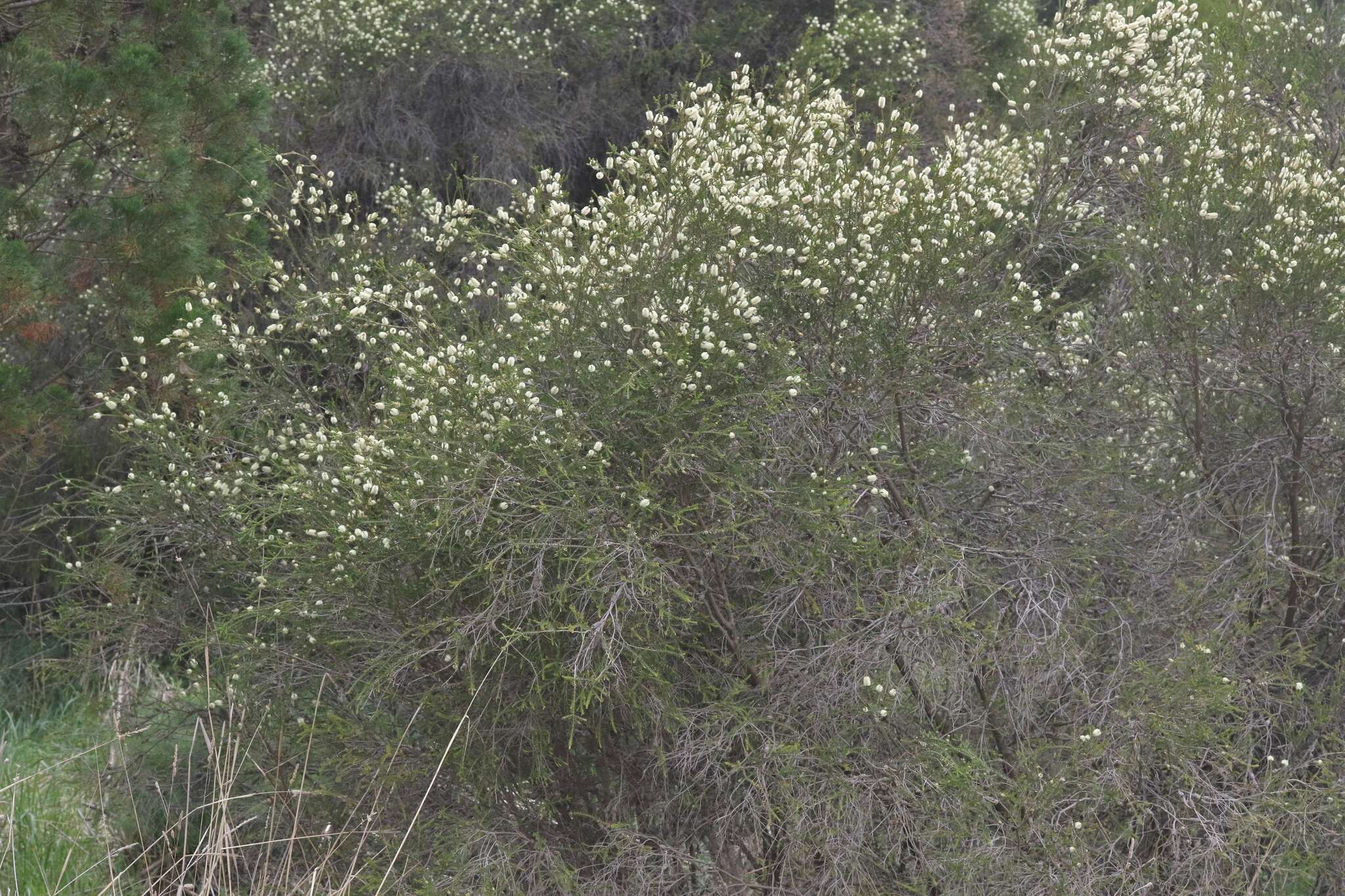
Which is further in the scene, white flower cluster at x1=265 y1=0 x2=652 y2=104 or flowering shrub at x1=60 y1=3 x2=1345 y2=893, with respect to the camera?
white flower cluster at x1=265 y1=0 x2=652 y2=104

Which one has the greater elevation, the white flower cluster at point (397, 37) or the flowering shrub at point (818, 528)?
the white flower cluster at point (397, 37)

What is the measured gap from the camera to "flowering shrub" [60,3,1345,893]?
4527 mm

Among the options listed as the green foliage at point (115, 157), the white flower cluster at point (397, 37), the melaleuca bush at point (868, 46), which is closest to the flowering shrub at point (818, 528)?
the green foliage at point (115, 157)

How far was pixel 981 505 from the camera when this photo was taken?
540 centimetres

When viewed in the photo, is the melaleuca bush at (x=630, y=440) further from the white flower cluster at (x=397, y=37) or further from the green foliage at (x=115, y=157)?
the white flower cluster at (x=397, y=37)

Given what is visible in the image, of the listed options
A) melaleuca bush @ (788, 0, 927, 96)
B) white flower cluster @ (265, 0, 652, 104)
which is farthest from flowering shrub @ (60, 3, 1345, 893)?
melaleuca bush @ (788, 0, 927, 96)

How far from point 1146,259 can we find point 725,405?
2.04 m

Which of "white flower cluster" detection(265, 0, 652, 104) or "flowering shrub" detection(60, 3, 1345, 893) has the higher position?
"white flower cluster" detection(265, 0, 652, 104)

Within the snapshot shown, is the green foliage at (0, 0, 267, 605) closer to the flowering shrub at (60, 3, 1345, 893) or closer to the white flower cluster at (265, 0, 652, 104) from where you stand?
the flowering shrub at (60, 3, 1345, 893)

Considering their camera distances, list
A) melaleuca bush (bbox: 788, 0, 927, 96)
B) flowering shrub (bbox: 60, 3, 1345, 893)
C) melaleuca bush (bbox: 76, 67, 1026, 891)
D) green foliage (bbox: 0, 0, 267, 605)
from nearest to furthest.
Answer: melaleuca bush (bbox: 76, 67, 1026, 891)
flowering shrub (bbox: 60, 3, 1345, 893)
green foliage (bbox: 0, 0, 267, 605)
melaleuca bush (bbox: 788, 0, 927, 96)

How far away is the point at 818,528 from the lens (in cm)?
462

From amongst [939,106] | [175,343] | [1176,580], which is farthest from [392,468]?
[939,106]

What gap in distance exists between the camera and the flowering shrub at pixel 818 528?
453 centimetres

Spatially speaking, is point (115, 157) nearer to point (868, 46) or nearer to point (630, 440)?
point (630, 440)
